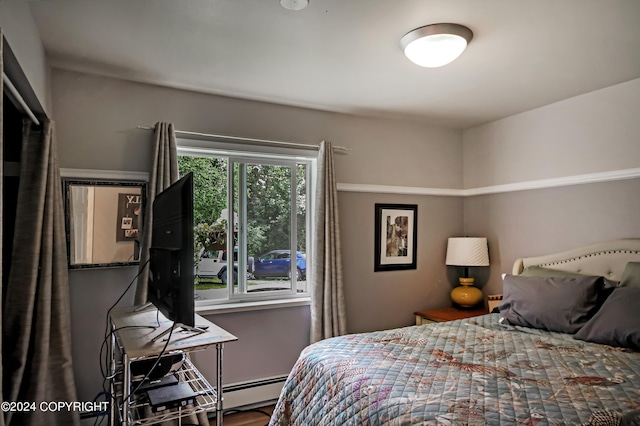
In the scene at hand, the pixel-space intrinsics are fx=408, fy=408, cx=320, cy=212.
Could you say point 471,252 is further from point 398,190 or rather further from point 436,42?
point 436,42

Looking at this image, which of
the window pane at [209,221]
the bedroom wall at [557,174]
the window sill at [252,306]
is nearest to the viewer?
the bedroom wall at [557,174]

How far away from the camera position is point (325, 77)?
2883mm

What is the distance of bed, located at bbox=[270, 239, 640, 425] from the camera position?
154 cm

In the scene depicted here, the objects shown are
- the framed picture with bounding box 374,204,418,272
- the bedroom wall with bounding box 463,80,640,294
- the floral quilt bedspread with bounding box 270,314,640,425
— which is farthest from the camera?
the framed picture with bounding box 374,204,418,272

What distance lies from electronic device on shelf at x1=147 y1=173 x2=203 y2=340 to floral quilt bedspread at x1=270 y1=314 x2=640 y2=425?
0.68m

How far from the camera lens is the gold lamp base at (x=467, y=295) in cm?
392

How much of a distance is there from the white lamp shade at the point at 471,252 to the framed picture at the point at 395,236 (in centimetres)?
40

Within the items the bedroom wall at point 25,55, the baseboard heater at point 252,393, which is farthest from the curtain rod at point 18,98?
the baseboard heater at point 252,393

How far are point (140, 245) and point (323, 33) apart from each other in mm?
1863

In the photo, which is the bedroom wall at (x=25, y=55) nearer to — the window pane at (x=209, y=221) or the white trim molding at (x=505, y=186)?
the window pane at (x=209, y=221)

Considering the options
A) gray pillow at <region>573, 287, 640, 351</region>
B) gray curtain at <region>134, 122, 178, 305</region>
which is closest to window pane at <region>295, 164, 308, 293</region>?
gray curtain at <region>134, 122, 178, 305</region>

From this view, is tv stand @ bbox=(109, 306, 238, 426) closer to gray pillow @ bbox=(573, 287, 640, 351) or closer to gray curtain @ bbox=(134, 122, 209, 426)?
gray curtain @ bbox=(134, 122, 209, 426)

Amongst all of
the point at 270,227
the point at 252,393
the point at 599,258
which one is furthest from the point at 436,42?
the point at 252,393

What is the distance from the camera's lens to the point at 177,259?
183cm
